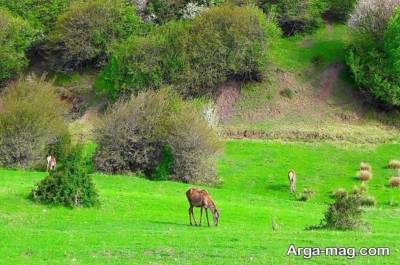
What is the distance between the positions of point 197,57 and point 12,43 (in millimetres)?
22453

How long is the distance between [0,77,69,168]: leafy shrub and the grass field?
10.7 ft

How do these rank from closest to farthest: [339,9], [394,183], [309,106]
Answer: [394,183], [309,106], [339,9]

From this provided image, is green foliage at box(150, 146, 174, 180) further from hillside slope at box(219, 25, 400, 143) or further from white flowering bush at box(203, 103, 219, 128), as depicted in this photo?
hillside slope at box(219, 25, 400, 143)

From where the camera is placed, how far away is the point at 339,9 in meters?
89.3

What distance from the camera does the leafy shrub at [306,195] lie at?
163ft

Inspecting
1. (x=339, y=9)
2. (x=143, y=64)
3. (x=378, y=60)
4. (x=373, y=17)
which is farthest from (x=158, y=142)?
(x=339, y=9)

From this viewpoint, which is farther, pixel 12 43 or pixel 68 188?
pixel 12 43

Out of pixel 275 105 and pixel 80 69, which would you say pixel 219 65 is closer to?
pixel 275 105

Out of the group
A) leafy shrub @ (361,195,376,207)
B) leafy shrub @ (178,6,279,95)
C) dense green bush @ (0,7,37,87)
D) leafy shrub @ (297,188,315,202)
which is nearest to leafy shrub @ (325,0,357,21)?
leafy shrub @ (178,6,279,95)

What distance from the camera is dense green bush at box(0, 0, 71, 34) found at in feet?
289

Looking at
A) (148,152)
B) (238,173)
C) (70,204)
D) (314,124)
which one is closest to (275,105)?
(314,124)

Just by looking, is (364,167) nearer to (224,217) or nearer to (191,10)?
(224,217)

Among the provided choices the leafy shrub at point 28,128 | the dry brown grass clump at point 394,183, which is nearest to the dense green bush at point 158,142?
the leafy shrub at point 28,128

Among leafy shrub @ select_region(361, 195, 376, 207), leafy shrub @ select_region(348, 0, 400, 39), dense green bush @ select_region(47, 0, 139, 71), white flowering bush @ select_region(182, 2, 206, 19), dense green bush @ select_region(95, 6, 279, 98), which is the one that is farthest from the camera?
white flowering bush @ select_region(182, 2, 206, 19)
